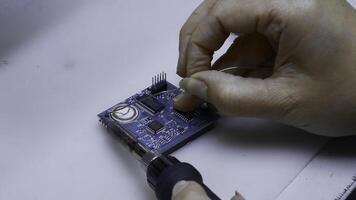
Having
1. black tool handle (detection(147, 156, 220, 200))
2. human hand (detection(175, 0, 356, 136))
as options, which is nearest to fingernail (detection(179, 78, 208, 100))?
human hand (detection(175, 0, 356, 136))

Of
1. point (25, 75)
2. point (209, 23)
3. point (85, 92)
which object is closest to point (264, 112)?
point (209, 23)

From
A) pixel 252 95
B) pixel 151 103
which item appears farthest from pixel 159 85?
pixel 252 95

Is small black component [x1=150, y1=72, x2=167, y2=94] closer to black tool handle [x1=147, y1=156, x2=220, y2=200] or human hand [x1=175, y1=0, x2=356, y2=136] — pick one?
human hand [x1=175, y1=0, x2=356, y2=136]

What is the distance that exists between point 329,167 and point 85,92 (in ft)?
1.46

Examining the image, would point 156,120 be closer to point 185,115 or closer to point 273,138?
point 185,115

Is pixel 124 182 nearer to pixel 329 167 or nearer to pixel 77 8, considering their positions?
pixel 329 167

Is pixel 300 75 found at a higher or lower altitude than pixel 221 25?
lower

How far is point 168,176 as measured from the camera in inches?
21.5

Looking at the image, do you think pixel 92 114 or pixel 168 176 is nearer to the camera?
pixel 168 176

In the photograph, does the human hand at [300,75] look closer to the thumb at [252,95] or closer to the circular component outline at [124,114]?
the thumb at [252,95]

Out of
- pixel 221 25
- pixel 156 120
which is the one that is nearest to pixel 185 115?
pixel 156 120

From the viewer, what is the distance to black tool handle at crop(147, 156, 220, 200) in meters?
0.54

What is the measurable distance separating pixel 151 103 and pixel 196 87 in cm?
8

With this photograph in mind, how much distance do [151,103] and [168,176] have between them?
0.62 ft
